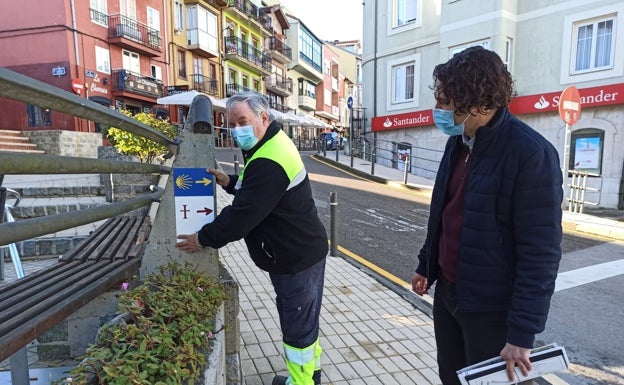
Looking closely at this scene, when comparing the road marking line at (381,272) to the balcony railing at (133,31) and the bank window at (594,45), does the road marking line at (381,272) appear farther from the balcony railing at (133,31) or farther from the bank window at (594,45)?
the balcony railing at (133,31)

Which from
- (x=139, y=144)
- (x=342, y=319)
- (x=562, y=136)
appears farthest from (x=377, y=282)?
(x=562, y=136)

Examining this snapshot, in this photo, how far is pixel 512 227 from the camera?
1.82 metres

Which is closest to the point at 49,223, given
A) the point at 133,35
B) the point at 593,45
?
the point at 593,45

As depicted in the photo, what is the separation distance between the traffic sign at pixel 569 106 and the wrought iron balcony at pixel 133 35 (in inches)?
879

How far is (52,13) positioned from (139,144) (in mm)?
17367

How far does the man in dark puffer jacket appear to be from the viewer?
1.73 m

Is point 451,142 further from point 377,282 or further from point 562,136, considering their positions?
point 562,136

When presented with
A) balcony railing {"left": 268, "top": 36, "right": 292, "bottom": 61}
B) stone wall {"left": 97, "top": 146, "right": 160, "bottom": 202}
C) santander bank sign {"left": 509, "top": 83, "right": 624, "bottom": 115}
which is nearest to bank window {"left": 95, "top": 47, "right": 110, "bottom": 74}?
stone wall {"left": 97, "top": 146, "right": 160, "bottom": 202}

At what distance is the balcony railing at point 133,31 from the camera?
918 inches

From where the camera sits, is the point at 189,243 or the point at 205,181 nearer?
the point at 189,243

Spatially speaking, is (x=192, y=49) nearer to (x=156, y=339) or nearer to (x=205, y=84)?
(x=205, y=84)

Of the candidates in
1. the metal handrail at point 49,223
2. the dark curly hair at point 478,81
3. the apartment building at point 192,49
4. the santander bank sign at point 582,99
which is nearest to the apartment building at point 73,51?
the apartment building at point 192,49

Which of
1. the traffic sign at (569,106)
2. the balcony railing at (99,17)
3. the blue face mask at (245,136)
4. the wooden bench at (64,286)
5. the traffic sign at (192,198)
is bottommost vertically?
the wooden bench at (64,286)

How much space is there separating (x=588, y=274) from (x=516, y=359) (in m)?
5.26
